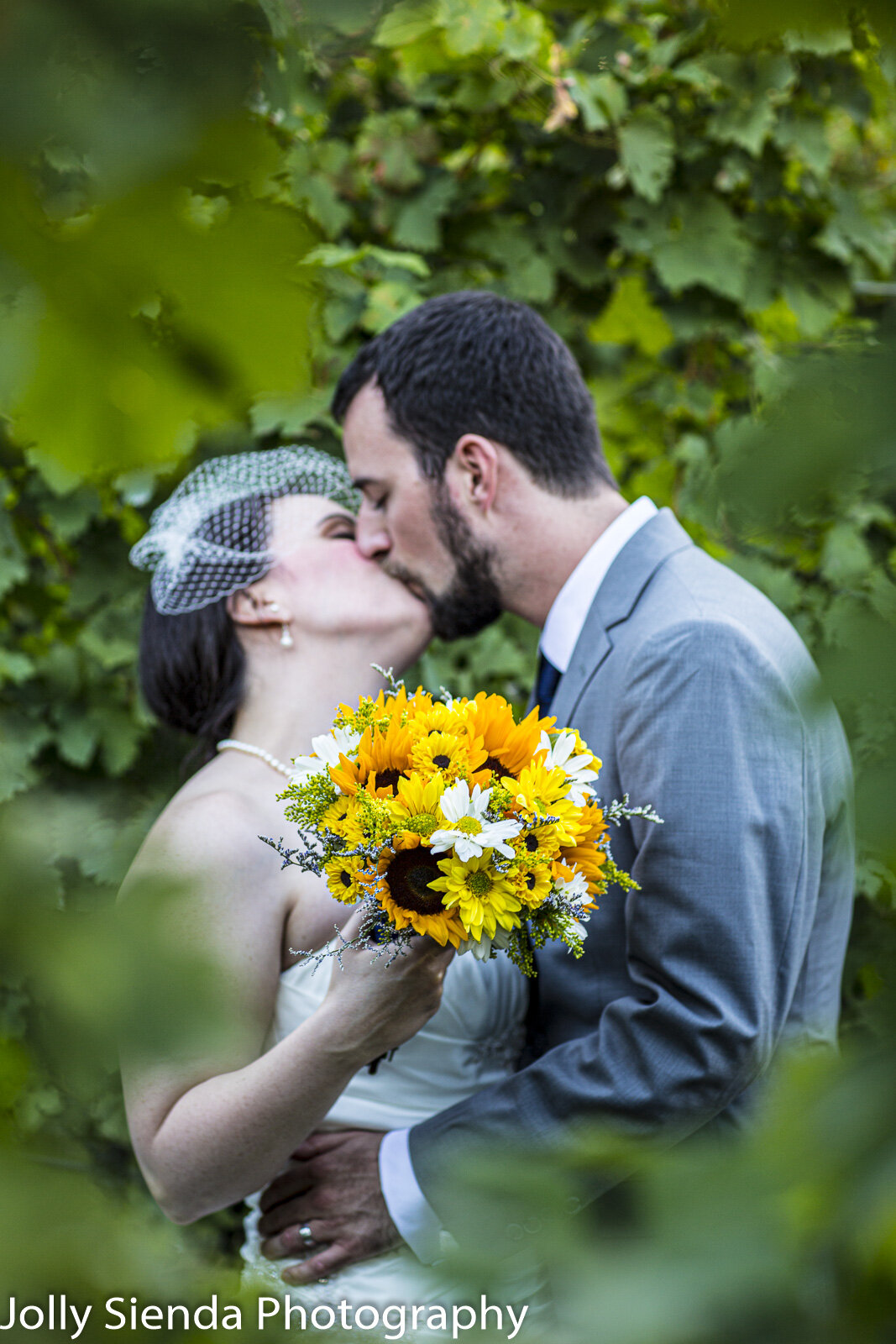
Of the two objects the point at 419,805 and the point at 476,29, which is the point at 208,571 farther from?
→ the point at 476,29

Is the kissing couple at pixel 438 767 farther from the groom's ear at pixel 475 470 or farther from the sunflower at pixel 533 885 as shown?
the sunflower at pixel 533 885

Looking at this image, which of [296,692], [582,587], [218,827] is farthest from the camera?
[296,692]

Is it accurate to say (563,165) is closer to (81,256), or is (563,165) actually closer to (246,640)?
(246,640)

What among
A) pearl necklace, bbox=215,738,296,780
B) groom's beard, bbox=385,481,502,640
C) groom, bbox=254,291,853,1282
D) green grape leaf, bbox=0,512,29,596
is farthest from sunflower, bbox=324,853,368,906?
green grape leaf, bbox=0,512,29,596

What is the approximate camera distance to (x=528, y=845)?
1.37 meters

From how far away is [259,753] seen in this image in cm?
229

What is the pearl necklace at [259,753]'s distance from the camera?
7.45 feet

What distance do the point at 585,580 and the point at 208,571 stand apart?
3.01ft

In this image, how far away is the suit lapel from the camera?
2.02 metres

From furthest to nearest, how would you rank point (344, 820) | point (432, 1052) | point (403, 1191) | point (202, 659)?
point (202, 659) < point (432, 1052) < point (403, 1191) < point (344, 820)

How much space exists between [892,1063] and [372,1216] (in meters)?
1.65

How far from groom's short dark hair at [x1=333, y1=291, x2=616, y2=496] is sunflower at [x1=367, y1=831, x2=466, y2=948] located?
1.18 meters

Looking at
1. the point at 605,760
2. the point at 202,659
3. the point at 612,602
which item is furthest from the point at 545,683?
the point at 202,659

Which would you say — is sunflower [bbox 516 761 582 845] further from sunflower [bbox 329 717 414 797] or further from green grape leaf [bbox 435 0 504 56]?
green grape leaf [bbox 435 0 504 56]
